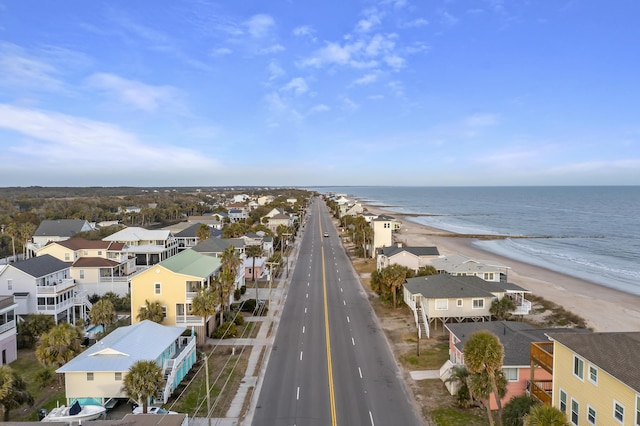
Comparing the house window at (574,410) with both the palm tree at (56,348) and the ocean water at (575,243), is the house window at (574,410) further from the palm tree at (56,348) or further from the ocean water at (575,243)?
the ocean water at (575,243)

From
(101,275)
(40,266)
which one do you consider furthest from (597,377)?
(101,275)

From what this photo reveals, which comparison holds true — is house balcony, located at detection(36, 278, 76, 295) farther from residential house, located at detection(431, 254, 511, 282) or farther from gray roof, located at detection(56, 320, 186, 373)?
residential house, located at detection(431, 254, 511, 282)

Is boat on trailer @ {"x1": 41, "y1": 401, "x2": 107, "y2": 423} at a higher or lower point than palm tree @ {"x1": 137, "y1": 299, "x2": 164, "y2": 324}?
lower

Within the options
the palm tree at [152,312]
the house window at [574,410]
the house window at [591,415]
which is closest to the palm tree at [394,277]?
the palm tree at [152,312]

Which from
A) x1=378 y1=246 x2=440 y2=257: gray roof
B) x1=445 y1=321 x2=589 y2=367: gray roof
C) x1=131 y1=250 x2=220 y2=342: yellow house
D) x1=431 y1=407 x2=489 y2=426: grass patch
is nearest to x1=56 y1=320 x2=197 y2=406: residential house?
x1=131 y1=250 x2=220 y2=342: yellow house

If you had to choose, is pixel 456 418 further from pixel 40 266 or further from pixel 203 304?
pixel 40 266
